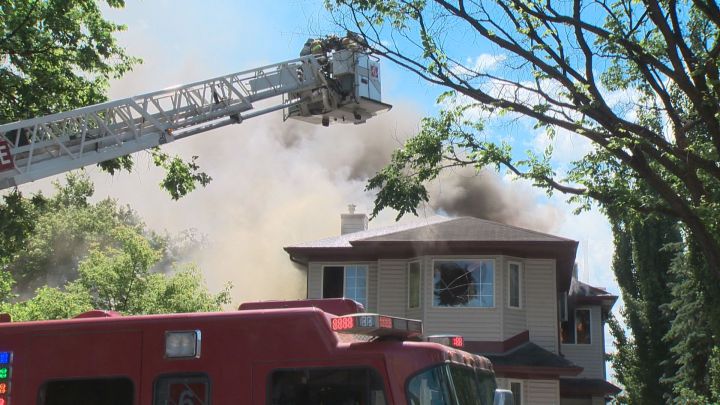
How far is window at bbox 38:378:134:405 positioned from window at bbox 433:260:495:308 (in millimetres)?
14470

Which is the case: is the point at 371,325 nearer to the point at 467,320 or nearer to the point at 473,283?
the point at 467,320

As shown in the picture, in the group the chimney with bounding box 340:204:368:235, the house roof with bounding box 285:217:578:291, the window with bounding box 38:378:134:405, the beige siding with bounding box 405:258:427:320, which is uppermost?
the chimney with bounding box 340:204:368:235

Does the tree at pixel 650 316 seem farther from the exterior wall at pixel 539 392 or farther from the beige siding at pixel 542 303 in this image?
the exterior wall at pixel 539 392

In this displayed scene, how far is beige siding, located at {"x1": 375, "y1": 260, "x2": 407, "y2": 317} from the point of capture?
2022cm

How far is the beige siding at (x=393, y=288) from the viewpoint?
20219 mm

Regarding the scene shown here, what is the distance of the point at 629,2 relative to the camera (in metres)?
11.3

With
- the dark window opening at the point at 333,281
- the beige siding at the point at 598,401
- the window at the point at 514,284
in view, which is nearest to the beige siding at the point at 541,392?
the window at the point at 514,284

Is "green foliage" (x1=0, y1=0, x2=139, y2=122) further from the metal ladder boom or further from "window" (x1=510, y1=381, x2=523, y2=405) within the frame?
"window" (x1=510, y1=381, x2=523, y2=405)

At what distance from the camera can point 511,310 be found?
1930cm

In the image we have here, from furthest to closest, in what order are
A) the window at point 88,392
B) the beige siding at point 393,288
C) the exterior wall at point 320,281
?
the exterior wall at point 320,281
the beige siding at point 393,288
the window at point 88,392

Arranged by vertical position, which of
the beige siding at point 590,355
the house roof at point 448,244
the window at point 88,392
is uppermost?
the house roof at point 448,244

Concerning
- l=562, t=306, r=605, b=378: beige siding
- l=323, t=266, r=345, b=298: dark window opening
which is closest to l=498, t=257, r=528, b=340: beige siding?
l=323, t=266, r=345, b=298: dark window opening

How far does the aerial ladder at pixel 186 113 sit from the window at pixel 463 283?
6981 mm

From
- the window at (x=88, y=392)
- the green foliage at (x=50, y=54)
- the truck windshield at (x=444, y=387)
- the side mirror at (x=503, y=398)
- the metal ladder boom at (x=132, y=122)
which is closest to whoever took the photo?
the truck windshield at (x=444, y=387)
